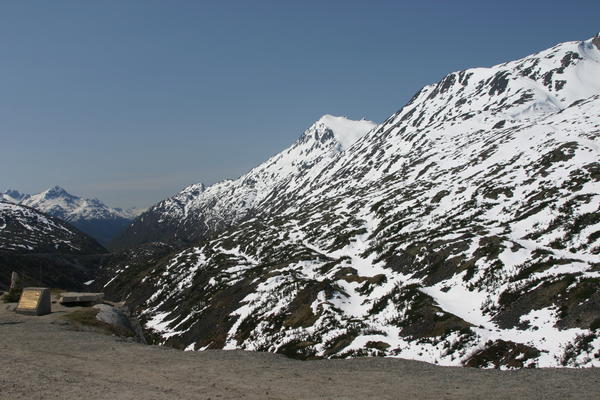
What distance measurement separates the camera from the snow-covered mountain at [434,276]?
4425 cm

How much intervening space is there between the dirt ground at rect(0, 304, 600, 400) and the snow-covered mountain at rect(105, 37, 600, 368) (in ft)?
48.2

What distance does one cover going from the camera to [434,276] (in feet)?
220

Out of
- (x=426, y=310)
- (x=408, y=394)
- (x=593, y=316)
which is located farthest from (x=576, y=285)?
(x=408, y=394)

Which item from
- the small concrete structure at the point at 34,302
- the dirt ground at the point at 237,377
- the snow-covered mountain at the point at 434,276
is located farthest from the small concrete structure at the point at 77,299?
the dirt ground at the point at 237,377

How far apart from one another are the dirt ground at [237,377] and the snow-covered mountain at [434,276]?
48.2 ft

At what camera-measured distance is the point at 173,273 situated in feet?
431

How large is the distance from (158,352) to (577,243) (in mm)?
56296

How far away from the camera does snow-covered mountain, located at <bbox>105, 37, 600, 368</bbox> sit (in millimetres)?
44250

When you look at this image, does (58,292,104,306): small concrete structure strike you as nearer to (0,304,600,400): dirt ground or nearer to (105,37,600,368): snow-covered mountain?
(105,37,600,368): snow-covered mountain

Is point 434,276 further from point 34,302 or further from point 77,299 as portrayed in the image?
point 34,302

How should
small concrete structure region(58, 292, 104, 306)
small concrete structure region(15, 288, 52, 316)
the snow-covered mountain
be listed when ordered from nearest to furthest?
1. the snow-covered mountain
2. small concrete structure region(15, 288, 52, 316)
3. small concrete structure region(58, 292, 104, 306)

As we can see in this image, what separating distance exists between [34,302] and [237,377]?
109 feet

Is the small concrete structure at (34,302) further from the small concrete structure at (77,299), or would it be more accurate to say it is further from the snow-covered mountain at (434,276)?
the snow-covered mountain at (434,276)

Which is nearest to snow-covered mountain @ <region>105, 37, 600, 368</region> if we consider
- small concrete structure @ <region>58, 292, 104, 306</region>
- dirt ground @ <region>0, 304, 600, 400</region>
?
dirt ground @ <region>0, 304, 600, 400</region>
